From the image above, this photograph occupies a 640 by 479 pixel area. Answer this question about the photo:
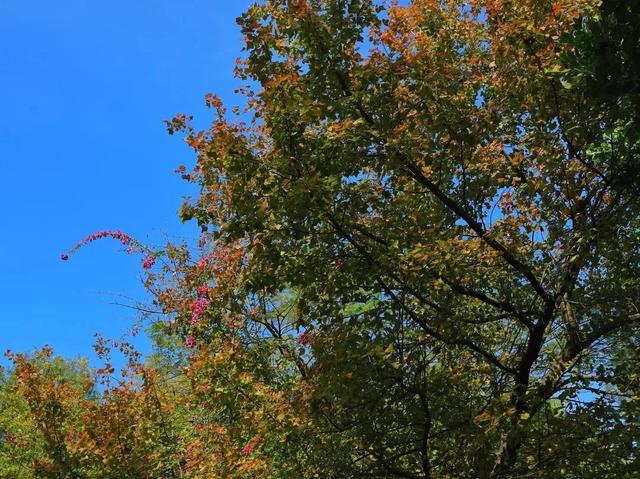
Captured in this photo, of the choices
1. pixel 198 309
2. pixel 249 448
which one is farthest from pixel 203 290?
pixel 249 448

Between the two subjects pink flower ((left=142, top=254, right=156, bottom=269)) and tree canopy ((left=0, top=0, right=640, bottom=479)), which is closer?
tree canopy ((left=0, top=0, right=640, bottom=479))

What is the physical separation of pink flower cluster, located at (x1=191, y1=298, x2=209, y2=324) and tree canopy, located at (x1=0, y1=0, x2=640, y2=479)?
58.6 inches

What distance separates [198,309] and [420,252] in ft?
13.7

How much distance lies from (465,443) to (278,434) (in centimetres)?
170

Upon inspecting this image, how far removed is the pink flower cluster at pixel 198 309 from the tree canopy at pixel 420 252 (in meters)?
1.49

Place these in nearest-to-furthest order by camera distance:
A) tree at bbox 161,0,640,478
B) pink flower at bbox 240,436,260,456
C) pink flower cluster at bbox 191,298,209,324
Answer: tree at bbox 161,0,640,478 → pink flower at bbox 240,436,260,456 → pink flower cluster at bbox 191,298,209,324

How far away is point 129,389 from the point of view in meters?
7.36

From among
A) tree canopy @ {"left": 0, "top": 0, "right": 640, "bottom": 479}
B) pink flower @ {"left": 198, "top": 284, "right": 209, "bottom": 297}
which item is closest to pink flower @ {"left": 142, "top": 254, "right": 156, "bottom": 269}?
pink flower @ {"left": 198, "top": 284, "right": 209, "bottom": 297}

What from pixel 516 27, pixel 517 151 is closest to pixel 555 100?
pixel 516 27

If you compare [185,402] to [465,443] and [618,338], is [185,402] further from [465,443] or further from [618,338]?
[618,338]

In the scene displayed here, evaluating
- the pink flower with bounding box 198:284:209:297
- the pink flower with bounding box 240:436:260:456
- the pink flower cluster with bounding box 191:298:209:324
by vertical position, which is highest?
the pink flower with bounding box 198:284:209:297

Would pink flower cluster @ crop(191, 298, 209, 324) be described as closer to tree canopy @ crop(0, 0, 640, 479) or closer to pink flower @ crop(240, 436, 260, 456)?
tree canopy @ crop(0, 0, 640, 479)

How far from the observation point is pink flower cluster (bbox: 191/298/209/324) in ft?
25.0

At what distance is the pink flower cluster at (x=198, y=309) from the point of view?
7.62m
